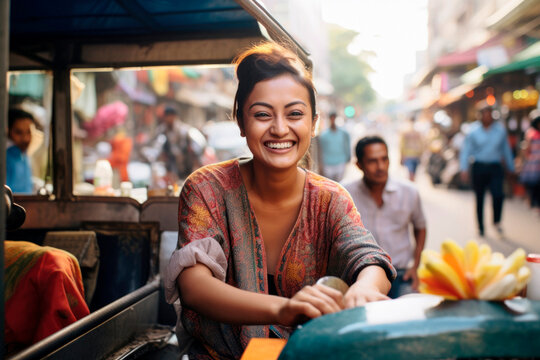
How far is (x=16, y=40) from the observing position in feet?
13.4

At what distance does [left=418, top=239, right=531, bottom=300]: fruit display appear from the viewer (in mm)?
1135

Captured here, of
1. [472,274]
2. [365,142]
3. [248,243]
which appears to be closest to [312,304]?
[472,274]

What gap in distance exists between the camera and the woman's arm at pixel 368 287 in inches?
62.1

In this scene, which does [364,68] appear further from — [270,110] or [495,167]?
[270,110]

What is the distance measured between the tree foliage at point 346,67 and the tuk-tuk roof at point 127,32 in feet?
180

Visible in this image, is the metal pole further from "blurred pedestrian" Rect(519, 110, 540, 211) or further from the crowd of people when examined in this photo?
"blurred pedestrian" Rect(519, 110, 540, 211)

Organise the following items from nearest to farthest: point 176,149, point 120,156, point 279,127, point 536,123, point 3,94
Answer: point 3,94 → point 279,127 → point 120,156 → point 176,149 → point 536,123

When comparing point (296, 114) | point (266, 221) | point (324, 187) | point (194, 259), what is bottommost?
point (194, 259)

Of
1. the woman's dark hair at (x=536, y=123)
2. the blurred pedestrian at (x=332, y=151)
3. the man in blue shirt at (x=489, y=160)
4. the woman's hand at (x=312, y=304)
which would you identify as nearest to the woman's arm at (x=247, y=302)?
the woman's hand at (x=312, y=304)

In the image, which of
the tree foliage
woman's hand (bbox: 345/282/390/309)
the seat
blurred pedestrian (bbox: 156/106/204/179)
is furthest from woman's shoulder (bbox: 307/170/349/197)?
the tree foliage

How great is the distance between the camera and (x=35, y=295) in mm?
2422

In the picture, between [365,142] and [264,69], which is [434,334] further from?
[365,142]

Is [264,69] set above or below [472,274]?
above

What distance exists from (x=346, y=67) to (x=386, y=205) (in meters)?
55.9
